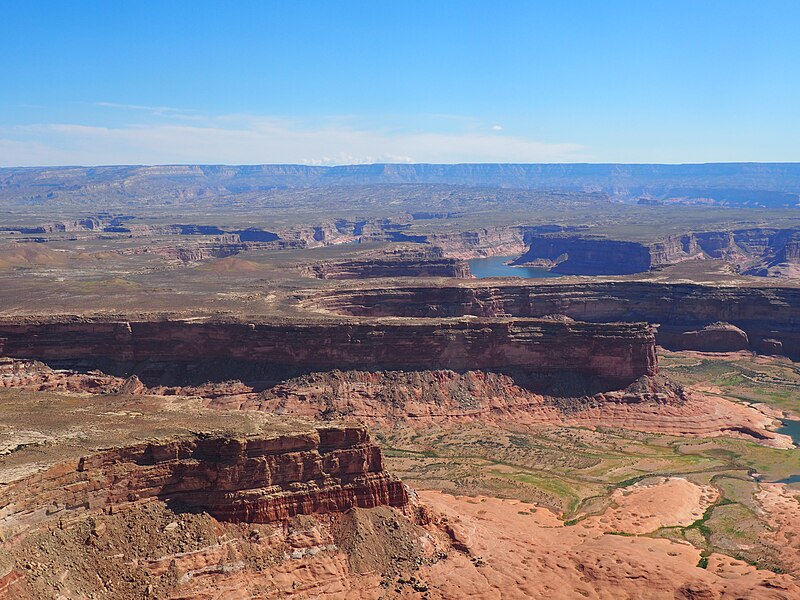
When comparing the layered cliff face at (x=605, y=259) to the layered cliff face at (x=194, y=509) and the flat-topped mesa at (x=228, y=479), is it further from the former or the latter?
the layered cliff face at (x=194, y=509)

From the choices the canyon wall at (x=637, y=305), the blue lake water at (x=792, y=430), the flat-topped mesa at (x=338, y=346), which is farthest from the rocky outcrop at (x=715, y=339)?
the flat-topped mesa at (x=338, y=346)

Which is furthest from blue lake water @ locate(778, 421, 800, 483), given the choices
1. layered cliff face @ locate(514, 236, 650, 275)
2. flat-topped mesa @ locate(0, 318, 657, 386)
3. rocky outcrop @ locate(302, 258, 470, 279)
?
layered cliff face @ locate(514, 236, 650, 275)

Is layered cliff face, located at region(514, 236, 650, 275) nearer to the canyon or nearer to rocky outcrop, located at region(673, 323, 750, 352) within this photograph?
the canyon

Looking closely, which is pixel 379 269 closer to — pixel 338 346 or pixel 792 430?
pixel 338 346

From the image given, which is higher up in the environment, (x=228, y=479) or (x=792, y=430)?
(x=228, y=479)

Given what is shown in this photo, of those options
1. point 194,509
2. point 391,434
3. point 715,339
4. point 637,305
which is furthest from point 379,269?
point 194,509

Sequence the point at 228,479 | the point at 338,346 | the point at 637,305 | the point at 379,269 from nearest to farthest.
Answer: the point at 228,479 → the point at 338,346 → the point at 637,305 → the point at 379,269
